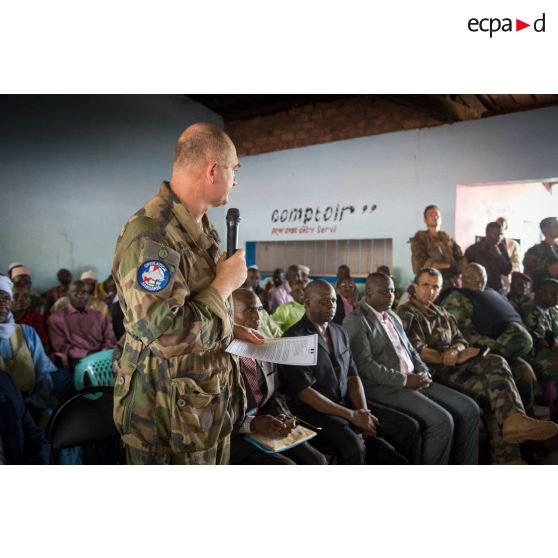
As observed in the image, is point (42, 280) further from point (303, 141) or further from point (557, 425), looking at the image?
point (557, 425)

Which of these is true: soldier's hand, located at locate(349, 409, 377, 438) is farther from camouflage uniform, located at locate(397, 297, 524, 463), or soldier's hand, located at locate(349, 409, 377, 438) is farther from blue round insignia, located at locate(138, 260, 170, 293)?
blue round insignia, located at locate(138, 260, 170, 293)

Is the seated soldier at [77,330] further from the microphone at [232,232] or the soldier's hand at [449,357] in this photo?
the soldier's hand at [449,357]

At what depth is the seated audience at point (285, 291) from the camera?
2.62 meters

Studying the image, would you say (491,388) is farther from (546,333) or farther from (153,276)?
(153,276)

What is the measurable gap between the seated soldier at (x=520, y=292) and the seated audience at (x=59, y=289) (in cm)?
212

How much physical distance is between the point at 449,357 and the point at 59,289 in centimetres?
192

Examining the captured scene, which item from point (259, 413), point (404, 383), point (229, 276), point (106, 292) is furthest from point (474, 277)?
point (106, 292)

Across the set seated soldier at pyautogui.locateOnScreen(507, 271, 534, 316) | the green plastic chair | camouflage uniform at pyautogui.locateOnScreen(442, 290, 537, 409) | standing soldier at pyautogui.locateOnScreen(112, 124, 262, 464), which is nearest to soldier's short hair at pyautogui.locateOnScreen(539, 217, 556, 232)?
seated soldier at pyautogui.locateOnScreen(507, 271, 534, 316)

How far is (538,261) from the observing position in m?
2.56

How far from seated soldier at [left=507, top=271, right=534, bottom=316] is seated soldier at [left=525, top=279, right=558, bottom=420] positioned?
3cm

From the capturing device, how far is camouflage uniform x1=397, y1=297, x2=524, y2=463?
8.56 ft
